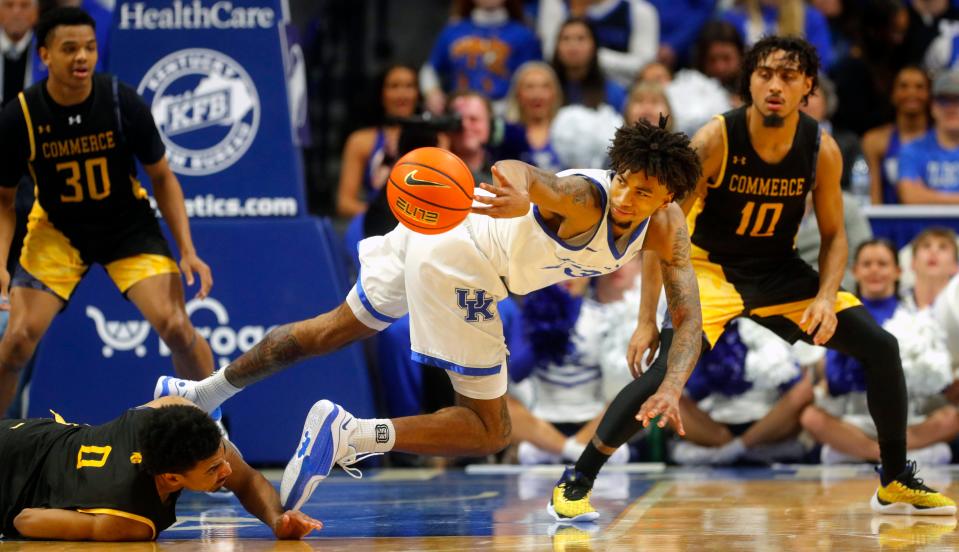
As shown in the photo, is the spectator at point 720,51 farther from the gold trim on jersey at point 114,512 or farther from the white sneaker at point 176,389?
the gold trim on jersey at point 114,512

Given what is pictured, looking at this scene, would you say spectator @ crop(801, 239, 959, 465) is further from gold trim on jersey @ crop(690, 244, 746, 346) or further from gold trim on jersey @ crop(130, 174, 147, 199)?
gold trim on jersey @ crop(130, 174, 147, 199)

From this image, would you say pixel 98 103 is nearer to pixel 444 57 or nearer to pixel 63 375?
pixel 63 375

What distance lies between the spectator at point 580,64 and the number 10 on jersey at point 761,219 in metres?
3.86

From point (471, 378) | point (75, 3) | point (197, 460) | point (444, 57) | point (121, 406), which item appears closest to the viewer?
point (197, 460)

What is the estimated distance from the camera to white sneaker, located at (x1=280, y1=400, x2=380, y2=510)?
Answer: 18.0 feet

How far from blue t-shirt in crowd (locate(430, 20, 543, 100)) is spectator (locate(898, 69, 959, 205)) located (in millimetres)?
2962

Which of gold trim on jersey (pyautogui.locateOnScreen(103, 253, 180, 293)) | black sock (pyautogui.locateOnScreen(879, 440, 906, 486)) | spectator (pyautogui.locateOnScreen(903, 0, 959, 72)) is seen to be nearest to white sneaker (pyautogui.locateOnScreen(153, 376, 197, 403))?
gold trim on jersey (pyautogui.locateOnScreen(103, 253, 180, 293))

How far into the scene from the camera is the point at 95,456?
5.23 m

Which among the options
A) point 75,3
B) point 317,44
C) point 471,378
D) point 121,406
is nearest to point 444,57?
point 317,44

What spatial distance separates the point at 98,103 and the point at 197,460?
2.48m

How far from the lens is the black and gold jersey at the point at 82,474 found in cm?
514

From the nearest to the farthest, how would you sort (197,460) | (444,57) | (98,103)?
(197,460), (98,103), (444,57)

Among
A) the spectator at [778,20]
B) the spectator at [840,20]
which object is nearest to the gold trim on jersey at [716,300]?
the spectator at [778,20]

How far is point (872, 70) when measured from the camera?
10.7m
